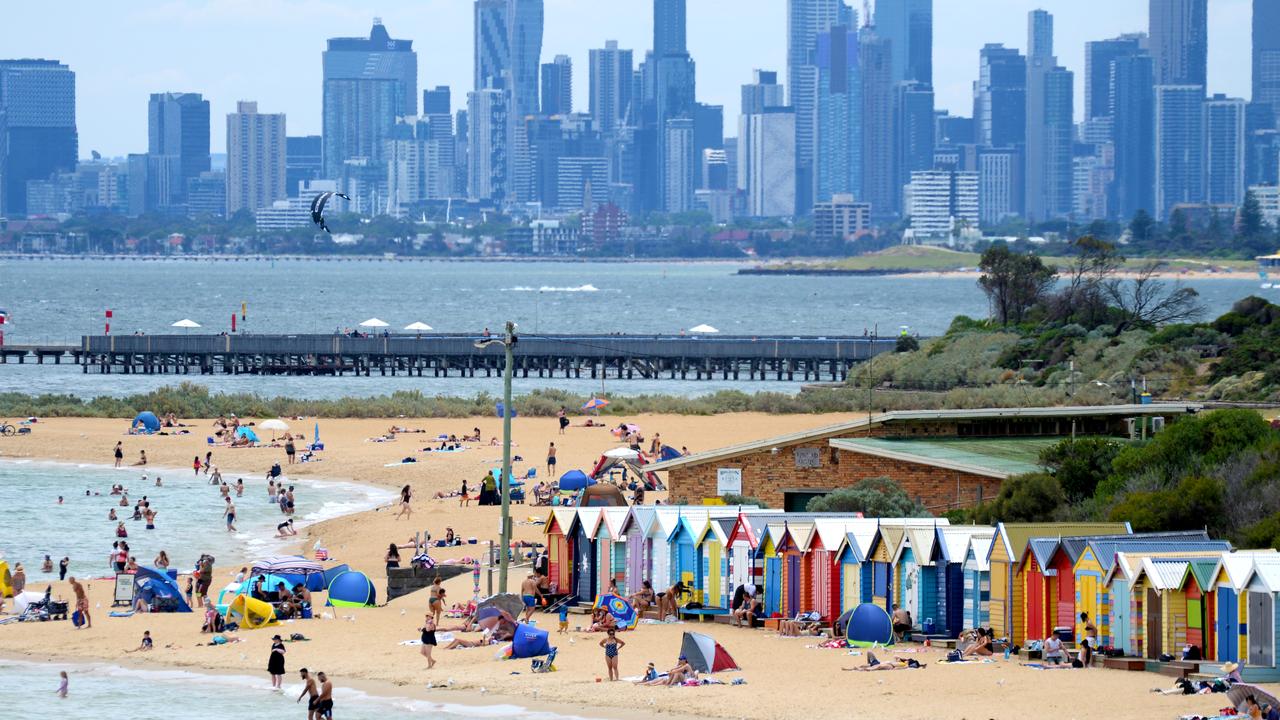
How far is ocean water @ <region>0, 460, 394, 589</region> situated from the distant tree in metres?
52.4

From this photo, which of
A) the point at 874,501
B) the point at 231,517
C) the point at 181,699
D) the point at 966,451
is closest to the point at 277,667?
the point at 181,699

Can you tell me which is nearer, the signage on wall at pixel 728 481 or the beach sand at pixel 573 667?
the beach sand at pixel 573 667

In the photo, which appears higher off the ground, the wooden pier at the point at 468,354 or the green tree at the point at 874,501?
the wooden pier at the point at 468,354

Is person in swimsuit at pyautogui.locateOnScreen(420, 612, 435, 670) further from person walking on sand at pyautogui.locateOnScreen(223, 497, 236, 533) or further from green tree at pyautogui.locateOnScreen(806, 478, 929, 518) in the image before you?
person walking on sand at pyautogui.locateOnScreen(223, 497, 236, 533)

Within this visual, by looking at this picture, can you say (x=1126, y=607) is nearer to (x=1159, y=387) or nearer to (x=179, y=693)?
(x=179, y=693)

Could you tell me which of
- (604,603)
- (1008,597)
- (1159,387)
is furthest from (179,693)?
(1159,387)

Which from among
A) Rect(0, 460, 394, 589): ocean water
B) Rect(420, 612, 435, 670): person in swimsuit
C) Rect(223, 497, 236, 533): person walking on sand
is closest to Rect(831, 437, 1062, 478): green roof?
Rect(420, 612, 435, 670): person in swimsuit

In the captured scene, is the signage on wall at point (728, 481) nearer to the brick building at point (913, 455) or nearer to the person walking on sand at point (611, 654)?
the brick building at point (913, 455)

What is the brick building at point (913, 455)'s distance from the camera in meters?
33.7

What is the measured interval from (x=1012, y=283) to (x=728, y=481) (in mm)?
64043

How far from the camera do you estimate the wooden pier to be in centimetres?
9112

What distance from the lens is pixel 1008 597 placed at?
25.9 meters

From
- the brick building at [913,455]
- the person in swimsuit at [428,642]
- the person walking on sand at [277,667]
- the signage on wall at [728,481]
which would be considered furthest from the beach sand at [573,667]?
the brick building at [913,455]

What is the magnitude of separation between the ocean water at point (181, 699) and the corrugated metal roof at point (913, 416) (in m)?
10.8
